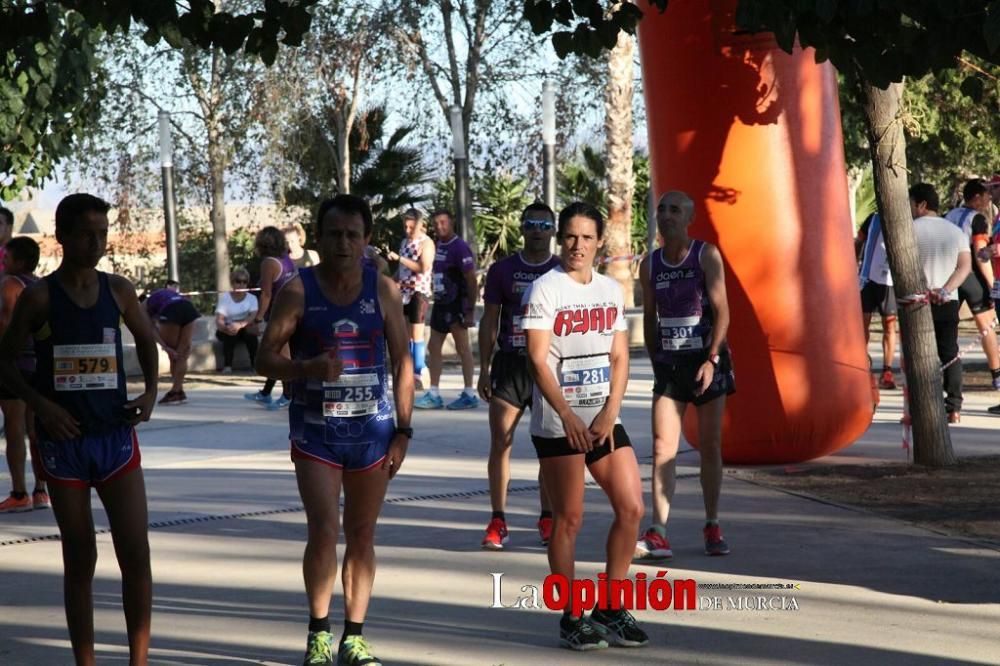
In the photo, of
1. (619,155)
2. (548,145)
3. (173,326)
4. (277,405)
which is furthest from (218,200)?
(277,405)

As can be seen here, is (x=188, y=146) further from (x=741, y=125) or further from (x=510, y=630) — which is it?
(x=510, y=630)

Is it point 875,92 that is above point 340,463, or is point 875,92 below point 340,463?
above

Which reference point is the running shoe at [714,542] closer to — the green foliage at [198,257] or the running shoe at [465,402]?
the running shoe at [465,402]

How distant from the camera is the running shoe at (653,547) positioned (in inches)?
283

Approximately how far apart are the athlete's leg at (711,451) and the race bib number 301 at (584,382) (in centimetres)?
164

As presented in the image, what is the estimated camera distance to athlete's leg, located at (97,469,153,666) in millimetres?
5145

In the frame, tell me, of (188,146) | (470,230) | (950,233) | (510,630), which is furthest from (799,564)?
A: (188,146)

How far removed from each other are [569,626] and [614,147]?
789 inches

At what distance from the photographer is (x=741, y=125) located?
962 centimetres

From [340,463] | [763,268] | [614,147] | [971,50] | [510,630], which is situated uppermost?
[614,147]

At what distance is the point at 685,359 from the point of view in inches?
290

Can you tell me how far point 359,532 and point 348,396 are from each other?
0.51 m

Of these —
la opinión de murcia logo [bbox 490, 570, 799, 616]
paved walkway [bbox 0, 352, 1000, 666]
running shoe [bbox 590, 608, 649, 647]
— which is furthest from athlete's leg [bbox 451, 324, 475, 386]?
running shoe [bbox 590, 608, 649, 647]

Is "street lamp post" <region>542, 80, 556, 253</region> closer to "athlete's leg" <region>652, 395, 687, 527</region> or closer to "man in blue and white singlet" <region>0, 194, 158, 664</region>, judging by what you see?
"athlete's leg" <region>652, 395, 687, 527</region>
